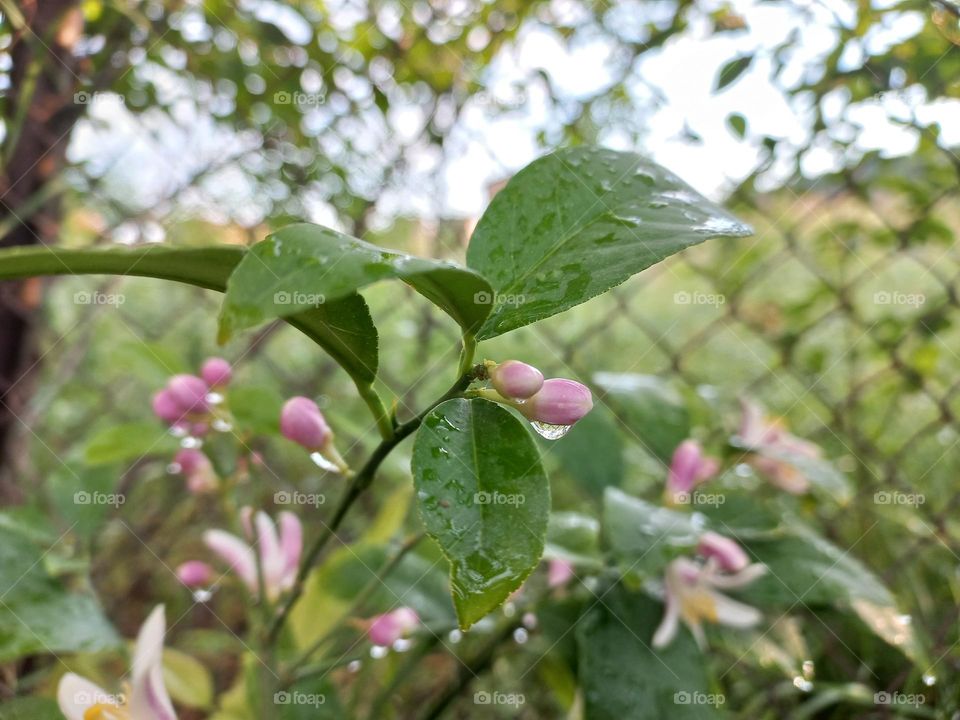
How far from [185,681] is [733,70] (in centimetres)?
75

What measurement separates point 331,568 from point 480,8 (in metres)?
0.63

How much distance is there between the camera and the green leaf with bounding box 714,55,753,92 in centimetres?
68

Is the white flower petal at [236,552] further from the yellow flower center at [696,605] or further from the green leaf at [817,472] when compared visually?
the green leaf at [817,472]

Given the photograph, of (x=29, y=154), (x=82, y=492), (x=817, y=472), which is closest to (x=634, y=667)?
(x=817, y=472)

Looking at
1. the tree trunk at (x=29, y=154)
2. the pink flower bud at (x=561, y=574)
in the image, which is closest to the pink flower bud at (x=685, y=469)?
the pink flower bud at (x=561, y=574)

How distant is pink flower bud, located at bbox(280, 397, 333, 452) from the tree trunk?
0.55m

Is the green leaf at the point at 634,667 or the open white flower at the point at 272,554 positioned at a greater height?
the open white flower at the point at 272,554

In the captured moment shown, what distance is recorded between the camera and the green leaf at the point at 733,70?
0.68 meters

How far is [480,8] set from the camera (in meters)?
0.81

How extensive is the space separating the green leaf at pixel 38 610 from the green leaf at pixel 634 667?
0.36 m

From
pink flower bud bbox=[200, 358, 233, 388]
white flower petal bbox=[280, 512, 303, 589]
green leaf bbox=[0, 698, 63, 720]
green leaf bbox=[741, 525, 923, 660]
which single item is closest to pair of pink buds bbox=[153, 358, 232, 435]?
pink flower bud bbox=[200, 358, 233, 388]

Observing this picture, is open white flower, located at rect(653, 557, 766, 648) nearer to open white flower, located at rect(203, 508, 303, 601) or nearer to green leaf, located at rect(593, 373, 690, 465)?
green leaf, located at rect(593, 373, 690, 465)

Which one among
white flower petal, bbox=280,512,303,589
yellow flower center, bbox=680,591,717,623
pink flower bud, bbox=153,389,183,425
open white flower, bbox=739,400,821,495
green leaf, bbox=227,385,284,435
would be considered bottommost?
yellow flower center, bbox=680,591,717,623

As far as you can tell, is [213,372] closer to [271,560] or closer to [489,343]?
[271,560]
